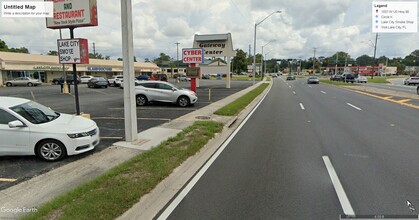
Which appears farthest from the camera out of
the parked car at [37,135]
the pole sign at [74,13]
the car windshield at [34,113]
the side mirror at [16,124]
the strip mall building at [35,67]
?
the strip mall building at [35,67]

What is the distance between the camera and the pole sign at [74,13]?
823 cm

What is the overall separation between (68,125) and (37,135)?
66 centimetres

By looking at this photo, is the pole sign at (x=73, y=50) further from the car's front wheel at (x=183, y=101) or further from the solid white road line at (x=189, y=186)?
the car's front wheel at (x=183, y=101)

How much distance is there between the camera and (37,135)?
5637 millimetres

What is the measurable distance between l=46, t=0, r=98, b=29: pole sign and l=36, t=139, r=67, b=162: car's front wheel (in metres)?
4.38

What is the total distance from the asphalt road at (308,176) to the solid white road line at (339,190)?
0.02 meters

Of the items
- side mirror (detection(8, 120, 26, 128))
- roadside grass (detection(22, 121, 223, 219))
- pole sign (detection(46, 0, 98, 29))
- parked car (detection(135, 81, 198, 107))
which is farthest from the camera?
parked car (detection(135, 81, 198, 107))

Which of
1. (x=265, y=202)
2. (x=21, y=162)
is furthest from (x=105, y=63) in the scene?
(x=265, y=202)

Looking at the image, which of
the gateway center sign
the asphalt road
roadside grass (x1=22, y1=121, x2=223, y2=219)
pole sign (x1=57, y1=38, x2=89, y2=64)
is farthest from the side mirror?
the gateway center sign

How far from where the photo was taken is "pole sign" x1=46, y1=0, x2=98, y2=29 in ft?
27.0

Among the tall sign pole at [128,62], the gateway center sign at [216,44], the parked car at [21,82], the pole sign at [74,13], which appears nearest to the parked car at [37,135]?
the tall sign pole at [128,62]

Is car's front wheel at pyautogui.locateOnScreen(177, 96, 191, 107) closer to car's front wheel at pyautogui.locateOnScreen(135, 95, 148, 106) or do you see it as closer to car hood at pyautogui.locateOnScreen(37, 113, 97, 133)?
car's front wheel at pyautogui.locateOnScreen(135, 95, 148, 106)

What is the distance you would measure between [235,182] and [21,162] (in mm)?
4827

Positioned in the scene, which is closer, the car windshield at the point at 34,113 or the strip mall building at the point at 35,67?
the car windshield at the point at 34,113
